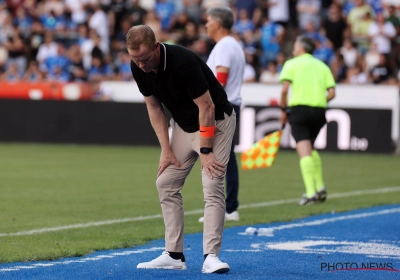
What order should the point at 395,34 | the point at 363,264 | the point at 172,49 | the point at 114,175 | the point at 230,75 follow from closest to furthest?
1. the point at 172,49
2. the point at 363,264
3. the point at 230,75
4. the point at 114,175
5. the point at 395,34

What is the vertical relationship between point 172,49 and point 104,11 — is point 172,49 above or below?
below

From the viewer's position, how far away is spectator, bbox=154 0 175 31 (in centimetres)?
2638

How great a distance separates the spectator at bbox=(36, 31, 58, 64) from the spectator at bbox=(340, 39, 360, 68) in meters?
8.27

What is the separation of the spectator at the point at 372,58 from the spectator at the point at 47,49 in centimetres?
888

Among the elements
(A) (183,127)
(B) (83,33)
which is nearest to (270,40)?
(B) (83,33)

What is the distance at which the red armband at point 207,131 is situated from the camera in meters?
6.86

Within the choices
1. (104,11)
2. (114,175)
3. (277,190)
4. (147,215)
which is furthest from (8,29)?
(147,215)

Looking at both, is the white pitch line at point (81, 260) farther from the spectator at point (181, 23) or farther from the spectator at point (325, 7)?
the spectator at point (325, 7)

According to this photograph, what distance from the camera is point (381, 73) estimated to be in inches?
887

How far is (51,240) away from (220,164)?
89.7 inches

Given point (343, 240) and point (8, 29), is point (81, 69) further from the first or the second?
point (343, 240)

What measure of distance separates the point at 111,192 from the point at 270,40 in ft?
40.7

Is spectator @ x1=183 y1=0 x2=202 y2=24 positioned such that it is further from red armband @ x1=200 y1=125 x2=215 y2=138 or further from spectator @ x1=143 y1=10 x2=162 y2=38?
red armband @ x1=200 y1=125 x2=215 y2=138

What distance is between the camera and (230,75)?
1017 cm
